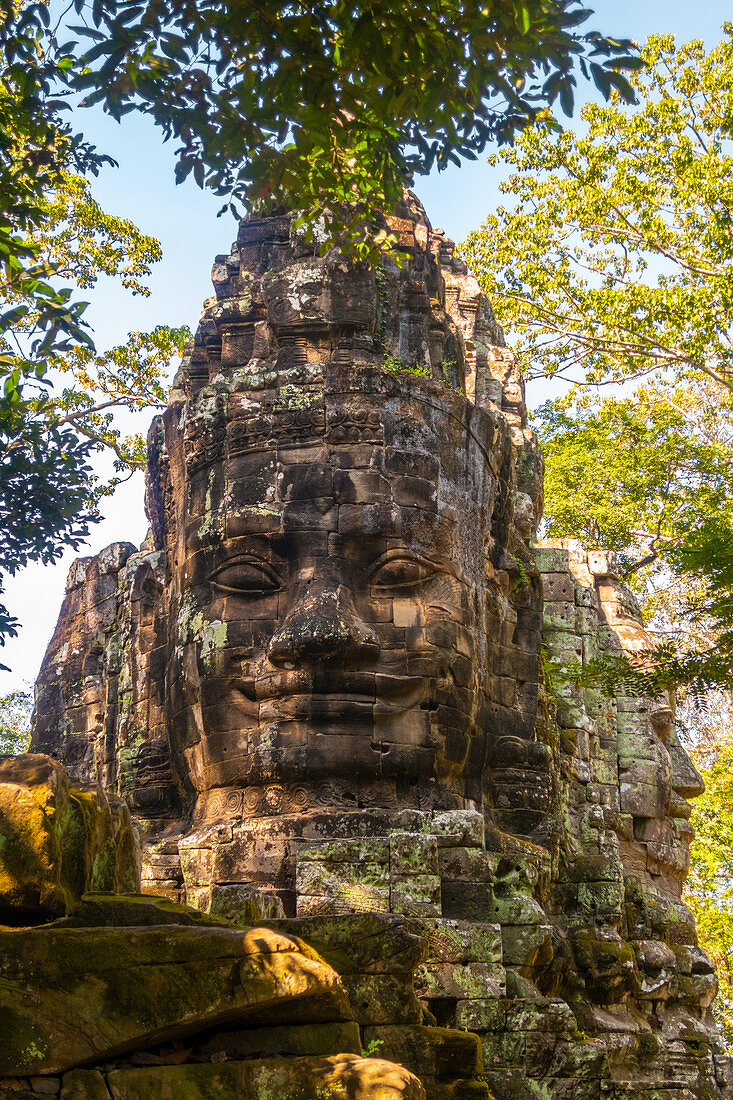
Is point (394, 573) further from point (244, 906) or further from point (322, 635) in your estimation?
A: point (244, 906)

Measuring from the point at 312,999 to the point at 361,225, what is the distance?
749cm

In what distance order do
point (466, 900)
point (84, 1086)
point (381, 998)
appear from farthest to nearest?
point (466, 900)
point (381, 998)
point (84, 1086)

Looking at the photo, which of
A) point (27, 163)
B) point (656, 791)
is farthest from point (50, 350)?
point (656, 791)

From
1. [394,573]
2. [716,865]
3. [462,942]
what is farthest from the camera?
[716,865]

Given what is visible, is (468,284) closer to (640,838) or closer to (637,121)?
(640,838)

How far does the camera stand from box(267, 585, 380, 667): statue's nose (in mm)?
9016

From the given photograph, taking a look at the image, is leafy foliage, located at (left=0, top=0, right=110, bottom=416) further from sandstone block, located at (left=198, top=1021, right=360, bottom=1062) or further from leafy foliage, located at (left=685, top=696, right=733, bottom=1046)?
leafy foliage, located at (left=685, top=696, right=733, bottom=1046)

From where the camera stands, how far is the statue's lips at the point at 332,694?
909cm

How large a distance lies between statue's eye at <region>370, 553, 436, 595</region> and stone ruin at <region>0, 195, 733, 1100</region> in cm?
2

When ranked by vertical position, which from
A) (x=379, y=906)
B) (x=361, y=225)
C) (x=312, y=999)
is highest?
(x=361, y=225)

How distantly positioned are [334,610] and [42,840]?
4.87 meters

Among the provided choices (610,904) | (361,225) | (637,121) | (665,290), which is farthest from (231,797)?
(637,121)

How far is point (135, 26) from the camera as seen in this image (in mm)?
6969

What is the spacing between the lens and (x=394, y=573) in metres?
9.59
